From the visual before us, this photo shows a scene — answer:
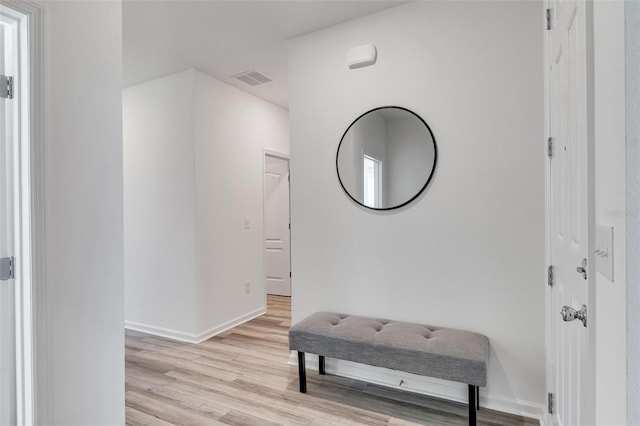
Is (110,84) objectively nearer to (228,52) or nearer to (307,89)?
(307,89)

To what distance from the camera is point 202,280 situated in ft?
11.3

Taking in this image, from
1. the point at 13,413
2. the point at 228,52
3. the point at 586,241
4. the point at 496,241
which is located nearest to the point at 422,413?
the point at 496,241

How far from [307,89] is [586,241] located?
2289mm

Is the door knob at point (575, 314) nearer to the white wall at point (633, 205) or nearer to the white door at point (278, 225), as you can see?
the white wall at point (633, 205)

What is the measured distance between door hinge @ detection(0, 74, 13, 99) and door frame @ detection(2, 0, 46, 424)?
0.04 metres

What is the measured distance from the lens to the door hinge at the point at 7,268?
137 centimetres

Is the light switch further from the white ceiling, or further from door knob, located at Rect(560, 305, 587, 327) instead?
the white ceiling

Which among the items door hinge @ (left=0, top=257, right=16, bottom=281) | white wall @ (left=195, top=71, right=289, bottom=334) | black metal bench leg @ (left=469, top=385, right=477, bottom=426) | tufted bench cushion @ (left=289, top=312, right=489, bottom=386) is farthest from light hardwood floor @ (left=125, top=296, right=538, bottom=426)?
door hinge @ (left=0, top=257, right=16, bottom=281)

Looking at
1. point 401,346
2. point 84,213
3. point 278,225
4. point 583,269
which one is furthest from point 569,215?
point 278,225

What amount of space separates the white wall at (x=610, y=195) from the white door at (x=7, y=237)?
1.99m

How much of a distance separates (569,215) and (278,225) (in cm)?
445

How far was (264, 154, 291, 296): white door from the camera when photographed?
5309 millimetres

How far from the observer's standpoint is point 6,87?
4.51 feet

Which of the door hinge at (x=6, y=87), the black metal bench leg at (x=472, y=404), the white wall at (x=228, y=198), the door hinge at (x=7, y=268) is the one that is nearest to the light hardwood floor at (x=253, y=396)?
the black metal bench leg at (x=472, y=404)
